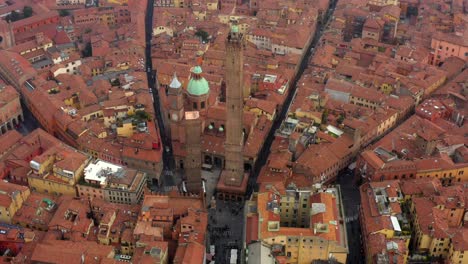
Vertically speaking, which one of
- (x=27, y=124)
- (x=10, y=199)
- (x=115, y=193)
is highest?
(x=27, y=124)

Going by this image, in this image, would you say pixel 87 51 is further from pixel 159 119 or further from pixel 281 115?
pixel 281 115

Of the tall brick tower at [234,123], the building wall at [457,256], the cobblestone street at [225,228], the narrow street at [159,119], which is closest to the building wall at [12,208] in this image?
the narrow street at [159,119]

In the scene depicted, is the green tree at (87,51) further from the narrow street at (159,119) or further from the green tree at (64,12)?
the green tree at (64,12)

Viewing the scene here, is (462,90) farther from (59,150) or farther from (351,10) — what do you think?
(59,150)

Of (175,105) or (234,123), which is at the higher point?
(234,123)

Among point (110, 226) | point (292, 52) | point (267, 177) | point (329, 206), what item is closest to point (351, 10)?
point (292, 52)

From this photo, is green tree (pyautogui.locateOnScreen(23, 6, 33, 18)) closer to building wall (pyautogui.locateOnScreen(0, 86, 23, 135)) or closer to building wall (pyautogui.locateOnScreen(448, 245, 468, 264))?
building wall (pyautogui.locateOnScreen(0, 86, 23, 135))

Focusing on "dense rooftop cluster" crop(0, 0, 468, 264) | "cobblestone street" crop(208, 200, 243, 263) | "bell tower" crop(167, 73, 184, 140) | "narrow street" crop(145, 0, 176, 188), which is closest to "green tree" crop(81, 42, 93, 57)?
"dense rooftop cluster" crop(0, 0, 468, 264)

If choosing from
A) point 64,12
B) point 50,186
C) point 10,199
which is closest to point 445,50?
point 50,186
